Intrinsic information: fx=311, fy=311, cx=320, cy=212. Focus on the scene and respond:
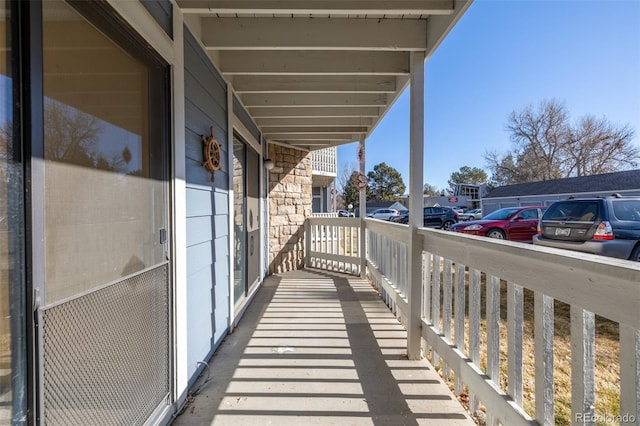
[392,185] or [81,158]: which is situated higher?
[392,185]

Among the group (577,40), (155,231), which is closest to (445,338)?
(155,231)

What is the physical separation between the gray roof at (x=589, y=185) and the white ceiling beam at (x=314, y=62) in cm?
986

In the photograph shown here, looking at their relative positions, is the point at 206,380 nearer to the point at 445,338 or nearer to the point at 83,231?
the point at 83,231

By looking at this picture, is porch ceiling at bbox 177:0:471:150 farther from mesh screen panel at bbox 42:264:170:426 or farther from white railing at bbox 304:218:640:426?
mesh screen panel at bbox 42:264:170:426

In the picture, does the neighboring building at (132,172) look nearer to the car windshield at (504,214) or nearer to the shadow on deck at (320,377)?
the shadow on deck at (320,377)

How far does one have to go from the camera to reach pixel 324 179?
50.3ft

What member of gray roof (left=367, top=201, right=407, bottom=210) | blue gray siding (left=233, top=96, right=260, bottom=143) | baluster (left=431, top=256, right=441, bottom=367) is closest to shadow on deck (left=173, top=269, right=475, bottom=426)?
baluster (left=431, top=256, right=441, bottom=367)

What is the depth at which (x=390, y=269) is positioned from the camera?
3680 mm

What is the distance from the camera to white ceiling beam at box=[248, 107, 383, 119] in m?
4.05

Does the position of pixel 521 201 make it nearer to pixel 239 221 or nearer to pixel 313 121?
pixel 313 121

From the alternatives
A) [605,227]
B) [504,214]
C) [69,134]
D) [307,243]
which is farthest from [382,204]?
[69,134]

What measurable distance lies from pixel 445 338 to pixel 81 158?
7.40 ft

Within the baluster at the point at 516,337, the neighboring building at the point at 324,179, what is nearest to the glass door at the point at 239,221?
the baluster at the point at 516,337

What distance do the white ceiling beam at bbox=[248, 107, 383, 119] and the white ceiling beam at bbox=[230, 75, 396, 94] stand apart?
0.78 meters
